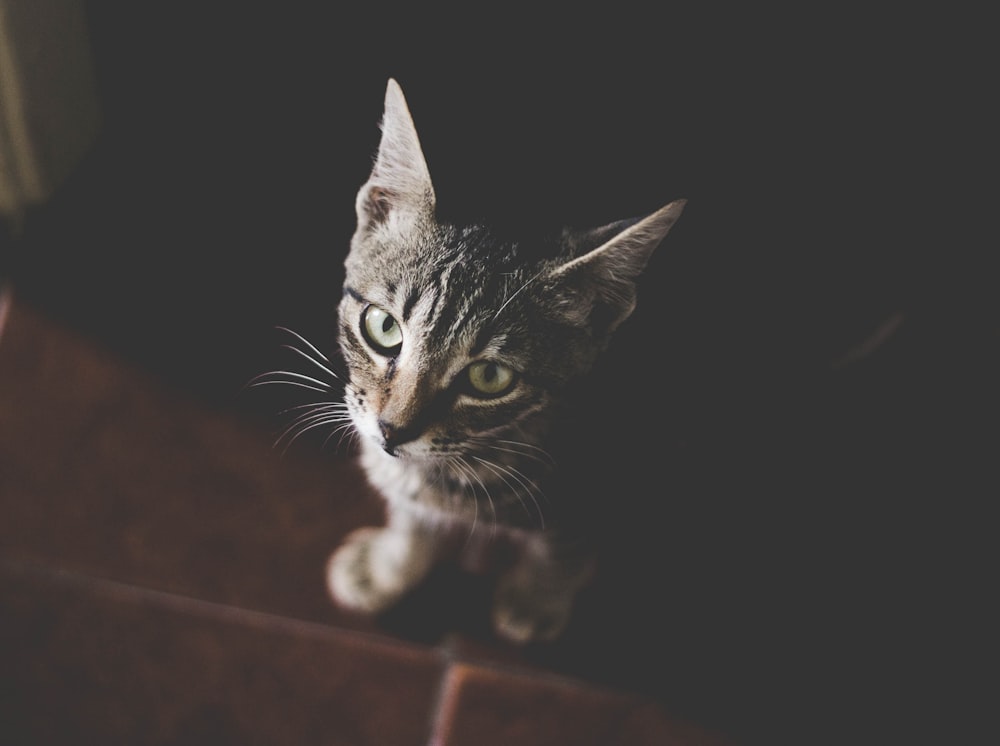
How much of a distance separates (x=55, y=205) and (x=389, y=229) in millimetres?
774

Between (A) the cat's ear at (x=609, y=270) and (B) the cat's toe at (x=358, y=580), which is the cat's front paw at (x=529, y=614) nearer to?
(B) the cat's toe at (x=358, y=580)

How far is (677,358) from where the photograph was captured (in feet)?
3.26

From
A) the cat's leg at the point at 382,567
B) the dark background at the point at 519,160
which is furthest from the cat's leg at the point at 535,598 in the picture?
the dark background at the point at 519,160

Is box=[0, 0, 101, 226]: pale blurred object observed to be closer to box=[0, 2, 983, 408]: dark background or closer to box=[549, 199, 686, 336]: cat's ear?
box=[0, 2, 983, 408]: dark background

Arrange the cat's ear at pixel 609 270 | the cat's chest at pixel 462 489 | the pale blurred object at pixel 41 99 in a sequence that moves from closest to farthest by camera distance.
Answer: the cat's ear at pixel 609 270 → the cat's chest at pixel 462 489 → the pale blurred object at pixel 41 99

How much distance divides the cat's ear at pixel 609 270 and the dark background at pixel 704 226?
9 cm

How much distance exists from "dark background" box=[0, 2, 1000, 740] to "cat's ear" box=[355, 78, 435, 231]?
0.03 metres

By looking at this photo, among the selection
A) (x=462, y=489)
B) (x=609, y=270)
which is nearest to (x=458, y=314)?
(x=609, y=270)

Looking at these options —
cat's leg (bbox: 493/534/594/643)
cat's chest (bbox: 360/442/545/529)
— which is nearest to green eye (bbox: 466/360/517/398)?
cat's chest (bbox: 360/442/545/529)

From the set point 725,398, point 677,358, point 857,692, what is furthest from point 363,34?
point 857,692

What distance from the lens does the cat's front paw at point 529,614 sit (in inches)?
39.4

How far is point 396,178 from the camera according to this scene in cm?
67

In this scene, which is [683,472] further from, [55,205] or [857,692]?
[55,205]

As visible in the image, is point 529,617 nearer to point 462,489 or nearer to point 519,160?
point 462,489
